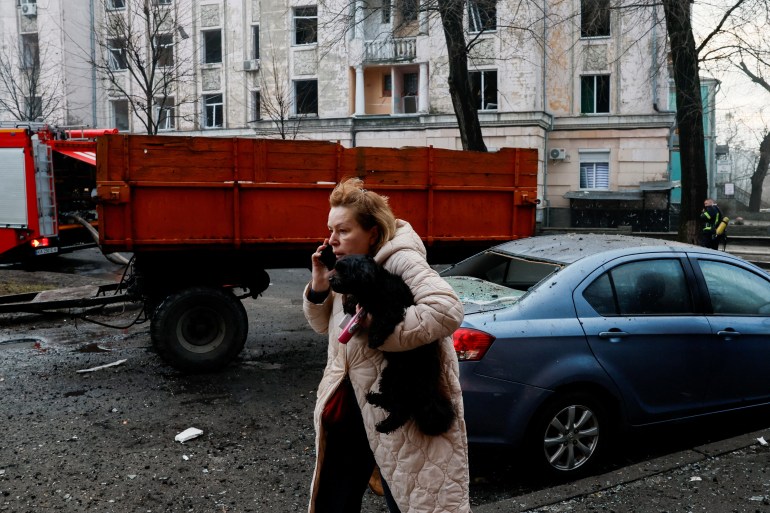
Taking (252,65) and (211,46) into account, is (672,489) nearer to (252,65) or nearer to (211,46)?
(252,65)

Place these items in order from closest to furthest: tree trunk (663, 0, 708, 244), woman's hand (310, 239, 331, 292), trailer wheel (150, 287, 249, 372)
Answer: woman's hand (310, 239, 331, 292) → trailer wheel (150, 287, 249, 372) → tree trunk (663, 0, 708, 244)

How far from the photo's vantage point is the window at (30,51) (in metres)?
34.2

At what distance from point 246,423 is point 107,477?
131 centimetres

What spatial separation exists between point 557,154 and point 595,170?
1.87 m

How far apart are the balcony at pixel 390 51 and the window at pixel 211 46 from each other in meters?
8.58

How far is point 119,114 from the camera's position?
123 feet

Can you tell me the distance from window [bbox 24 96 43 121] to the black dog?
32664mm

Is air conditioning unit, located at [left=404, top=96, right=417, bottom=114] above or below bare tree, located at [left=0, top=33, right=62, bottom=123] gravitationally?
below

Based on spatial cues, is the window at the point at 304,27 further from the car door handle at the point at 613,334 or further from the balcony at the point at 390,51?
the car door handle at the point at 613,334

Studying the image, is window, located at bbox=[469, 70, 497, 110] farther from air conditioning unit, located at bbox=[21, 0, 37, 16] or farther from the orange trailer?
air conditioning unit, located at bbox=[21, 0, 37, 16]

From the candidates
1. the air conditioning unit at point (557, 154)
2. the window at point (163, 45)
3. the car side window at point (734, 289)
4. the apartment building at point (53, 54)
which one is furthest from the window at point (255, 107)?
the car side window at point (734, 289)

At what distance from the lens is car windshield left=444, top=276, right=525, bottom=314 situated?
180 inches

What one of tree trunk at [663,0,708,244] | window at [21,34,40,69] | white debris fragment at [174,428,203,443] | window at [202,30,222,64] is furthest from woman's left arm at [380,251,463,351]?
window at [21,34,40,69]

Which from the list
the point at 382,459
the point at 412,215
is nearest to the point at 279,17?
the point at 412,215
